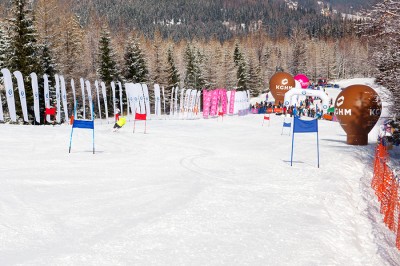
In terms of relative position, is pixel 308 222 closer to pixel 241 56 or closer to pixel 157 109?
pixel 157 109

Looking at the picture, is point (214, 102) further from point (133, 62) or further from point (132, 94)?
point (133, 62)

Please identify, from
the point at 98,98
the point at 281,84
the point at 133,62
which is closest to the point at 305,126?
the point at 98,98

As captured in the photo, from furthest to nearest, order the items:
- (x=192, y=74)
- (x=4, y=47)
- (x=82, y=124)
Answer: (x=192, y=74) → (x=4, y=47) → (x=82, y=124)

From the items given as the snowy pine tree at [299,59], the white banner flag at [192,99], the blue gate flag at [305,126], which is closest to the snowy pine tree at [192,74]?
the white banner flag at [192,99]

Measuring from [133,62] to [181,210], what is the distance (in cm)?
4571

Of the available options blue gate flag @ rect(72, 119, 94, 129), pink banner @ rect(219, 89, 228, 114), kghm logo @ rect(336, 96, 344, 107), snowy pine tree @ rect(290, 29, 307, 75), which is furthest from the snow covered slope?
snowy pine tree @ rect(290, 29, 307, 75)

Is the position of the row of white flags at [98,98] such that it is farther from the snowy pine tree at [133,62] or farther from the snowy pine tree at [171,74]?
the snowy pine tree at [171,74]

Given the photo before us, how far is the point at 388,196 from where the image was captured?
10594 millimetres

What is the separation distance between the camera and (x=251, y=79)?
8338cm

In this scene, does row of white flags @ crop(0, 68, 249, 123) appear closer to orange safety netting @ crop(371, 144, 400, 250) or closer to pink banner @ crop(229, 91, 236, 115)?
pink banner @ crop(229, 91, 236, 115)

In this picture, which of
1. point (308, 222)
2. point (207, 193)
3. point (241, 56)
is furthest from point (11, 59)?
point (241, 56)

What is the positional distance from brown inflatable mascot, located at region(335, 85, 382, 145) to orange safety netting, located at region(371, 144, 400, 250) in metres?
7.88

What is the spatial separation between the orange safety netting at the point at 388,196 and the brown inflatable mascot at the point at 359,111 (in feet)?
25.8

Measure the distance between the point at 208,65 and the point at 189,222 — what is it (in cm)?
7070
